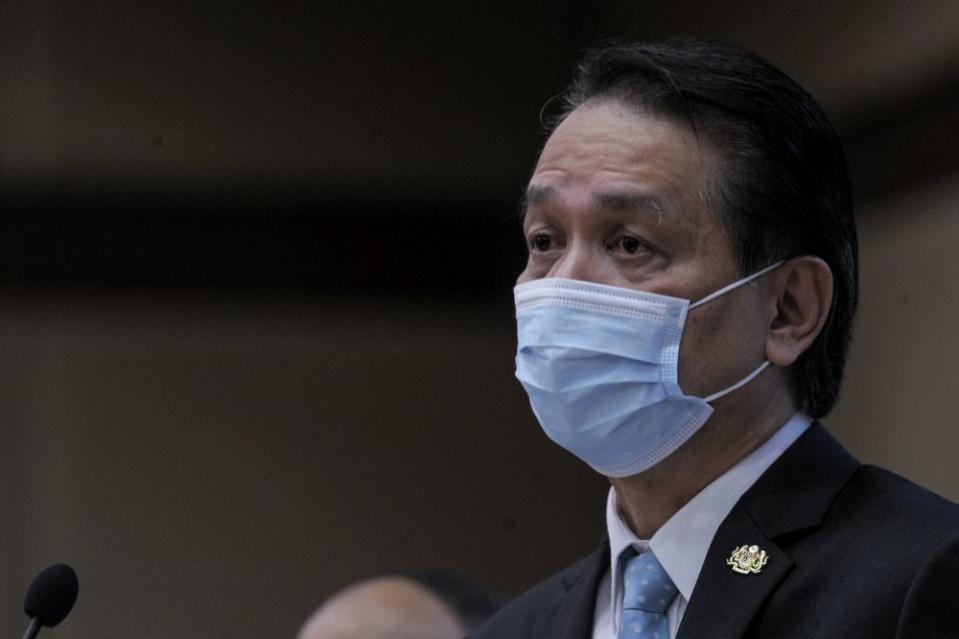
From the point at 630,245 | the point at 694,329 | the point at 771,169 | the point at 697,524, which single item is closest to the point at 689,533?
the point at 697,524

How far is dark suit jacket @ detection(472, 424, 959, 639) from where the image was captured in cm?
173

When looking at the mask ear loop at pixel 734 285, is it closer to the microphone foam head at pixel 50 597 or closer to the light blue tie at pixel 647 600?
the light blue tie at pixel 647 600

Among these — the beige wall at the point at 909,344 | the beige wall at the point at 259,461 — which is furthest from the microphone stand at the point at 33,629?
the beige wall at the point at 259,461

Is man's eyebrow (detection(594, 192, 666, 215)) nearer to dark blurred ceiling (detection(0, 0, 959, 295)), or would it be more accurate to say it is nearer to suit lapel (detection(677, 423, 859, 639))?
suit lapel (detection(677, 423, 859, 639))

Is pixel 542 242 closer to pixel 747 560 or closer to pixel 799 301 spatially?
pixel 799 301

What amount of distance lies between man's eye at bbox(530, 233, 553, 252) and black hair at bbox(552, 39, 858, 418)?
0.20 meters

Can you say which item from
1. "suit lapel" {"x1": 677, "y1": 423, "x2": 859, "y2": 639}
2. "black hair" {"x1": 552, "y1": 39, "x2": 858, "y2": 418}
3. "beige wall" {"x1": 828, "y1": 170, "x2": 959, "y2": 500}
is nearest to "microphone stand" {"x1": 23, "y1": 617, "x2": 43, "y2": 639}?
"suit lapel" {"x1": 677, "y1": 423, "x2": 859, "y2": 639}

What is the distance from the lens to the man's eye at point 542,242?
6.95 feet

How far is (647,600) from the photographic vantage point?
1938mm

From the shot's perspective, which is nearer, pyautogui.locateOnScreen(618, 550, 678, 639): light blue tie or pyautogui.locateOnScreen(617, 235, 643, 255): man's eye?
pyautogui.locateOnScreen(618, 550, 678, 639): light blue tie

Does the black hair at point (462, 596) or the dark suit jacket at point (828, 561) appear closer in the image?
the dark suit jacket at point (828, 561)

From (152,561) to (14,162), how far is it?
1449 mm

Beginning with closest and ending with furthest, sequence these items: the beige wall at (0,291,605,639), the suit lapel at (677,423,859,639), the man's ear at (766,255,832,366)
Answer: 1. the suit lapel at (677,423,859,639)
2. the man's ear at (766,255,832,366)
3. the beige wall at (0,291,605,639)

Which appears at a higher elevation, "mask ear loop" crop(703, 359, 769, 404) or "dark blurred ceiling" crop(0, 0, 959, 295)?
"mask ear loop" crop(703, 359, 769, 404)
